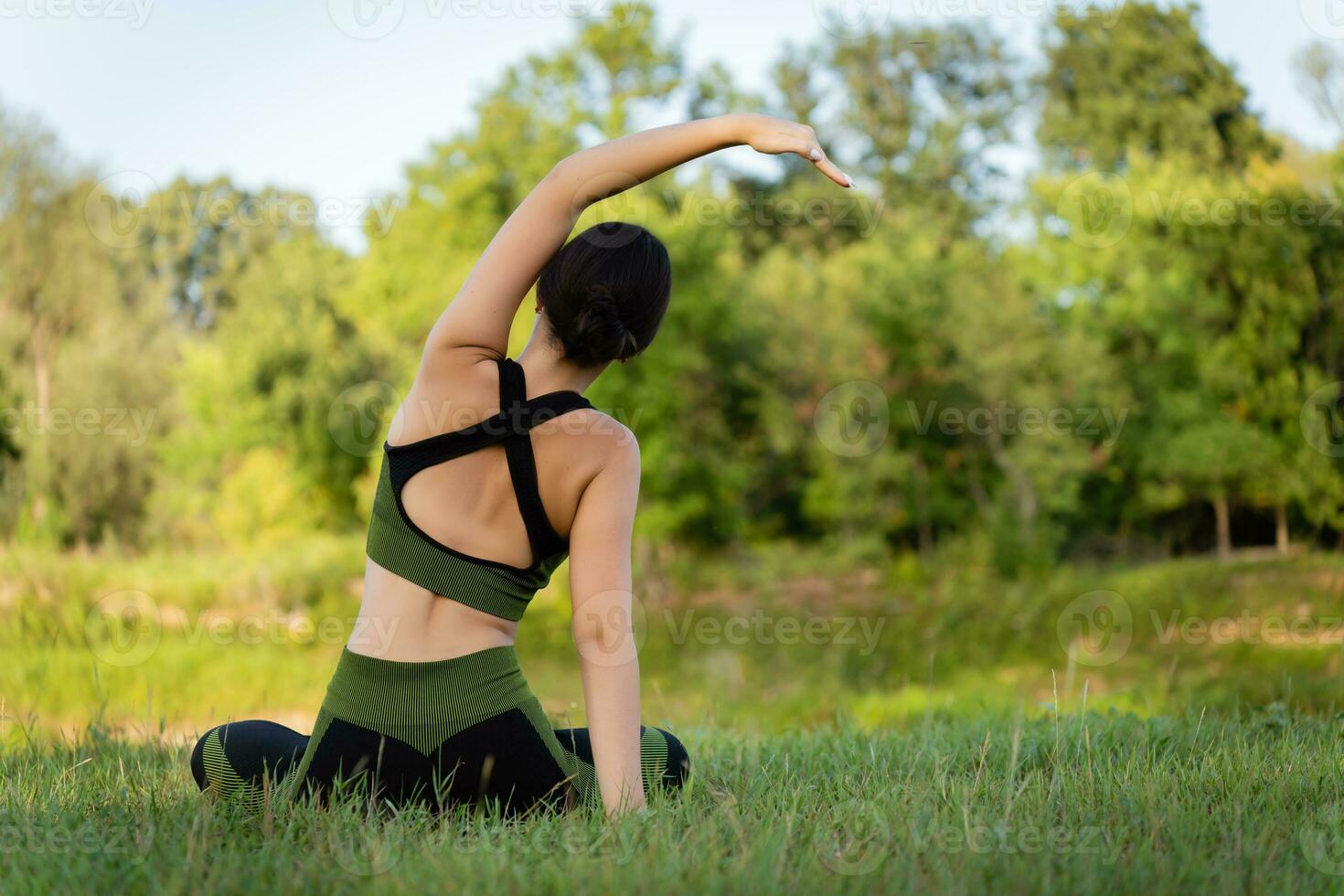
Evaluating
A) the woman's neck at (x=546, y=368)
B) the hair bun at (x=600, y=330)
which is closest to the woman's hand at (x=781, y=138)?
the hair bun at (x=600, y=330)

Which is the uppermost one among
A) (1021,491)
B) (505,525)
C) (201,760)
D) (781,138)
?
(781,138)

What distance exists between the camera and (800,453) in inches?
808

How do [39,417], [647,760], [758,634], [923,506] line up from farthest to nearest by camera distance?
[39,417]
[923,506]
[758,634]
[647,760]

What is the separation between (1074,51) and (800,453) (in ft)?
41.1

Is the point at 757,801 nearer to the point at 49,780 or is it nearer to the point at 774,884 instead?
the point at 774,884

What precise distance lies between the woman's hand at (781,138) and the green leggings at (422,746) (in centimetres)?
109

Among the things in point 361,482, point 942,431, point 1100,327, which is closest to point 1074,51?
point 1100,327

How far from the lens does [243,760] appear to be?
2287 millimetres

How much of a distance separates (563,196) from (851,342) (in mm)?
17429

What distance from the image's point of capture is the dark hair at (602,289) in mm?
2115

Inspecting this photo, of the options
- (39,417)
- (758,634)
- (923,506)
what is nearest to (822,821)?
(758,634)

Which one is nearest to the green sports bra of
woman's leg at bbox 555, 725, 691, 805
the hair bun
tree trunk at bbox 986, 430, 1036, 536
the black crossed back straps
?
the black crossed back straps

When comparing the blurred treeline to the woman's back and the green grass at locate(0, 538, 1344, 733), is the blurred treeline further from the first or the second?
the woman's back

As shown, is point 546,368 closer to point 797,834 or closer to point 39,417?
point 797,834
